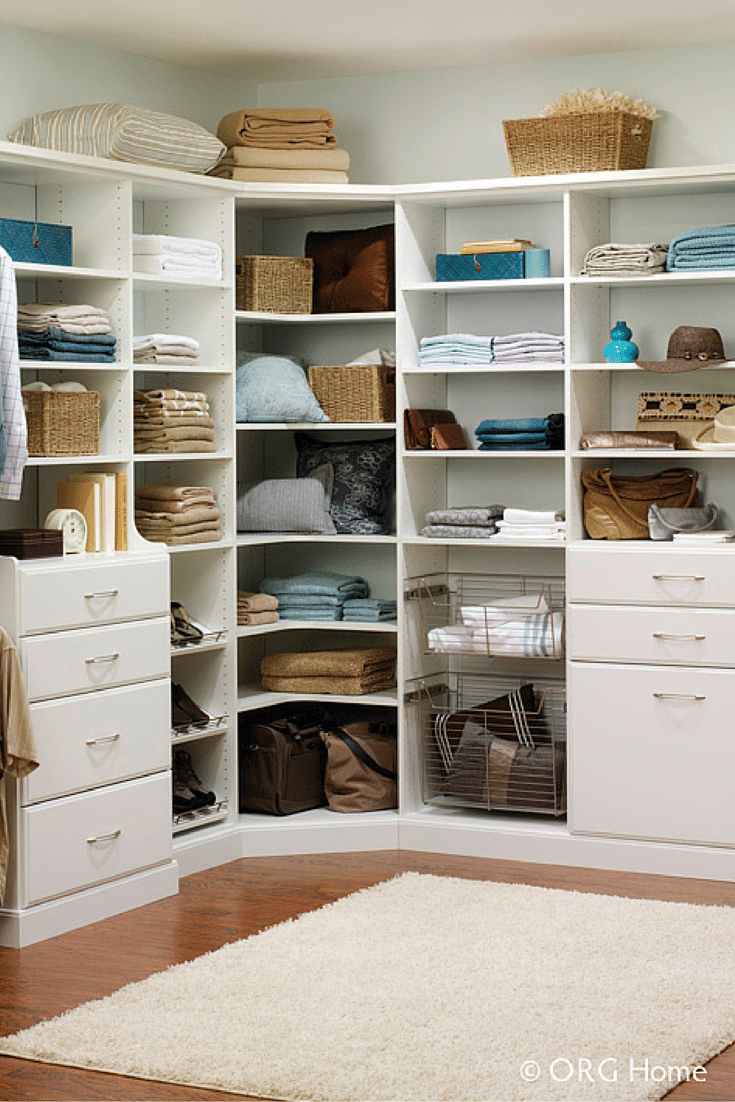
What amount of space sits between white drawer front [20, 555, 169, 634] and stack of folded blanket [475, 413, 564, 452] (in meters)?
1.23

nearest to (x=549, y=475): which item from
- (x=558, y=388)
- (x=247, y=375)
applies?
(x=558, y=388)

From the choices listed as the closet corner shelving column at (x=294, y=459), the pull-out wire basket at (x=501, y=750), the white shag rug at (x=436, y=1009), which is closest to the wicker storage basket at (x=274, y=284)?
the closet corner shelving column at (x=294, y=459)

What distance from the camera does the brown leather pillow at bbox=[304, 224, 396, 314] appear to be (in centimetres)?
526

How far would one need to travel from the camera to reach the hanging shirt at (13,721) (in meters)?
4.00

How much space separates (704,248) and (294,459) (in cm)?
177

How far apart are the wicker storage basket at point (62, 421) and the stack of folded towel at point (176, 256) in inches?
20.9

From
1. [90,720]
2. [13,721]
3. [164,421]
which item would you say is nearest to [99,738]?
[90,720]

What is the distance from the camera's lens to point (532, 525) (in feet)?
16.5

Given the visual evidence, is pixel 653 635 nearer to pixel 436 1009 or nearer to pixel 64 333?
pixel 436 1009

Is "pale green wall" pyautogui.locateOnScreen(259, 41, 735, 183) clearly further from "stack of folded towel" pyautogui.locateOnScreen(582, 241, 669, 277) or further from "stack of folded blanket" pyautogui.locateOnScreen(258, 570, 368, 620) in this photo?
"stack of folded blanket" pyautogui.locateOnScreen(258, 570, 368, 620)

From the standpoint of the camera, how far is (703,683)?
4691mm

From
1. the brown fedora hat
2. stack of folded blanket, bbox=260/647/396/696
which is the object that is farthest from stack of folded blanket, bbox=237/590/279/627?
the brown fedora hat

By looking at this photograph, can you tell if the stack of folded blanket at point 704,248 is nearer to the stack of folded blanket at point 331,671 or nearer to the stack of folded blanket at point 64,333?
the stack of folded blanket at point 331,671

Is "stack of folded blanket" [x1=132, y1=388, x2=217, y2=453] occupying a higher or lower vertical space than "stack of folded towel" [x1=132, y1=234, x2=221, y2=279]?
lower
